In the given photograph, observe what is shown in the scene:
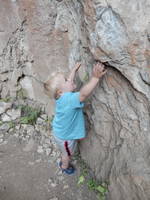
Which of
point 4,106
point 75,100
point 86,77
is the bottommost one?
point 4,106

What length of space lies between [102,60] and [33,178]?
1566 mm

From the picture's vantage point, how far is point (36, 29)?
2.95 meters

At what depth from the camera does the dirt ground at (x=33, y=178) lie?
275 centimetres

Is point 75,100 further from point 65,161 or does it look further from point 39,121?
point 39,121

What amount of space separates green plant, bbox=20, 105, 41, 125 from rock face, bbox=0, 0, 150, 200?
16 centimetres

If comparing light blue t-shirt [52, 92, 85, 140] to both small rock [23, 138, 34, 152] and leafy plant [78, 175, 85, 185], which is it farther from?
small rock [23, 138, 34, 152]

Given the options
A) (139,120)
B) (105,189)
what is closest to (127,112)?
(139,120)

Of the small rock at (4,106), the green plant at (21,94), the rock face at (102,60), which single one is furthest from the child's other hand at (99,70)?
the small rock at (4,106)

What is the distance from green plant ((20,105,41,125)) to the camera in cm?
351

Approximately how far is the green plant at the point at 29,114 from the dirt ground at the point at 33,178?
301mm

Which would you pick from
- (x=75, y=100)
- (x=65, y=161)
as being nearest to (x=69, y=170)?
(x=65, y=161)

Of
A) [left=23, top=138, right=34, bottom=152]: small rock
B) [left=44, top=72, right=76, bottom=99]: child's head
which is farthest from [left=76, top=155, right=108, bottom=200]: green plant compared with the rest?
[left=44, top=72, right=76, bottom=99]: child's head

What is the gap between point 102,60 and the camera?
6.46 ft

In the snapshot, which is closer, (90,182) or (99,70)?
(99,70)
